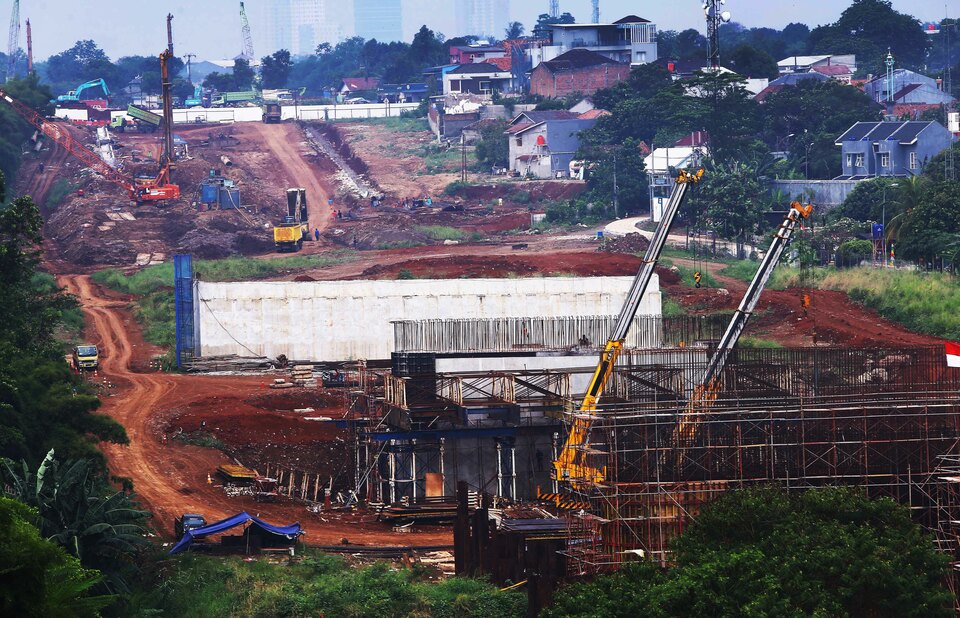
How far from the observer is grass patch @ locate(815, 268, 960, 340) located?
193 feet

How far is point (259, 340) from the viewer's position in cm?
5747

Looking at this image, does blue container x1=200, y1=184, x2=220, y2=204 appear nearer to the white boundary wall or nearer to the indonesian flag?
the white boundary wall

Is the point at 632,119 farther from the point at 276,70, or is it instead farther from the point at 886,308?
the point at 276,70

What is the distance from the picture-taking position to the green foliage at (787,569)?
24966 mm

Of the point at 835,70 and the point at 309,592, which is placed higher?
the point at 835,70

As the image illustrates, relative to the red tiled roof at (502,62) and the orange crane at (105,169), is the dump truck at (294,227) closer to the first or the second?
the orange crane at (105,169)

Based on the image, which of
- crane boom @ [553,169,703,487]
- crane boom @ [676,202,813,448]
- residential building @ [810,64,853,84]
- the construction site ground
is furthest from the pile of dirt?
residential building @ [810,64,853,84]

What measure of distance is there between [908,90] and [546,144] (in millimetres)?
29793

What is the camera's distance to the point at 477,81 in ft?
485

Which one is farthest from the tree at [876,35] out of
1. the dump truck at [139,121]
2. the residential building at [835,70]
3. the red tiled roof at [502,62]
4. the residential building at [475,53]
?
the dump truck at [139,121]

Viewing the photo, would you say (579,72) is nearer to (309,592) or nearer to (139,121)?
(139,121)

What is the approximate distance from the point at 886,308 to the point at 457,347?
23.7m

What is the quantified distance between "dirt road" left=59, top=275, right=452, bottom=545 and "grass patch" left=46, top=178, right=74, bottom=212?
45176 mm

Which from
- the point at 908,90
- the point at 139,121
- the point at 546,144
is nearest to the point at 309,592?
the point at 546,144
